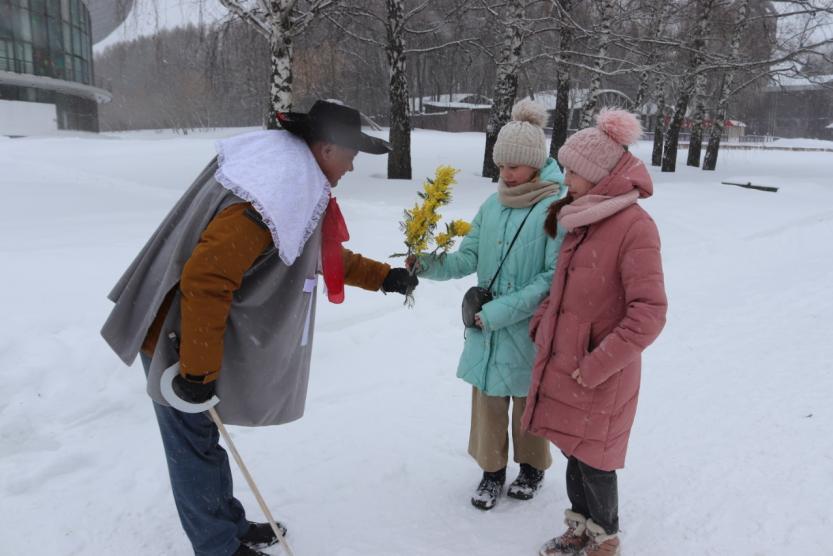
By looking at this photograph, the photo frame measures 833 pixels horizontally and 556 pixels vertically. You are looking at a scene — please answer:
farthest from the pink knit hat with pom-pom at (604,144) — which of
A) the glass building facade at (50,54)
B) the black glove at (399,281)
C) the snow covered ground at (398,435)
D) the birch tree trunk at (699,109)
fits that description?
the glass building facade at (50,54)

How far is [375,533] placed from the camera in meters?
2.91

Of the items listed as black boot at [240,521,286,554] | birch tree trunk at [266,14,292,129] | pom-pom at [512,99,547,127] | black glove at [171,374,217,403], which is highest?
birch tree trunk at [266,14,292,129]

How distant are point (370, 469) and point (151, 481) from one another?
45.9 inches

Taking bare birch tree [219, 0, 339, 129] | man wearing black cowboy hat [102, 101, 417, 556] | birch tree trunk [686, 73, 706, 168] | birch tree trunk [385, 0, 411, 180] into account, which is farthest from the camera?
birch tree trunk [686, 73, 706, 168]

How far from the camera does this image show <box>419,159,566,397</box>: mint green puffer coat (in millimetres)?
2818

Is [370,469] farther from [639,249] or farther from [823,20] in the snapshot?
[823,20]

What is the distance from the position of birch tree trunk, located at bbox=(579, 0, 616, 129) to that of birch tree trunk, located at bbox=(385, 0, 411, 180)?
4.02 metres

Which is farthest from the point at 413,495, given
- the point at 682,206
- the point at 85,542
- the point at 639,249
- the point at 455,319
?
the point at 682,206

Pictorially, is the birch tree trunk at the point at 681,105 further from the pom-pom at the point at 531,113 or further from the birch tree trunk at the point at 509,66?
the pom-pom at the point at 531,113

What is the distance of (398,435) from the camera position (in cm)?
378

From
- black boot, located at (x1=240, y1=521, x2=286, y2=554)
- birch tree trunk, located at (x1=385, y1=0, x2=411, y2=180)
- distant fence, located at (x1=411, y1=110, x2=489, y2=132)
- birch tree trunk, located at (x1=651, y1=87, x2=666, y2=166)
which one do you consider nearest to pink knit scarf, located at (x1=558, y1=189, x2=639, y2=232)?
black boot, located at (x1=240, y1=521, x2=286, y2=554)

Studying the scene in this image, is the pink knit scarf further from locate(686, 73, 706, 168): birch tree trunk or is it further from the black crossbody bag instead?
locate(686, 73, 706, 168): birch tree trunk

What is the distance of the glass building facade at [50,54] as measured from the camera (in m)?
32.2

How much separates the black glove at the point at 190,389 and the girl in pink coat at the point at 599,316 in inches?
54.5
